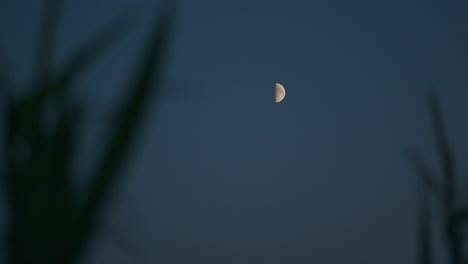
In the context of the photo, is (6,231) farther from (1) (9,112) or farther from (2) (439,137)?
(2) (439,137)

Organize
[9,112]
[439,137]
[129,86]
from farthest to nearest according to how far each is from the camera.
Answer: [439,137] → [9,112] → [129,86]

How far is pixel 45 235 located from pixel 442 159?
82cm

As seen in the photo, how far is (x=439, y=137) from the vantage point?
979mm

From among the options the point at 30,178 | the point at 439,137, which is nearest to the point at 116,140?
the point at 30,178

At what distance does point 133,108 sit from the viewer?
1.40 ft

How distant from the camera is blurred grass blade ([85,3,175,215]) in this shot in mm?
426

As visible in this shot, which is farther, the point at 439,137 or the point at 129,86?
the point at 439,137

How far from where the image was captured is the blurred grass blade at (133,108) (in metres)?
0.43

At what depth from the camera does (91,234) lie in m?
0.48

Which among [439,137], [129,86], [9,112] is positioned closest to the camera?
[129,86]

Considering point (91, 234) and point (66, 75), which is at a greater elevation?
point (66, 75)

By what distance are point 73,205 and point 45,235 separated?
52 millimetres

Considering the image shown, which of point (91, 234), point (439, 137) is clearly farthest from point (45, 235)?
point (439, 137)

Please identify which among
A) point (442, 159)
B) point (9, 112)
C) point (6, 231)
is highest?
point (442, 159)
